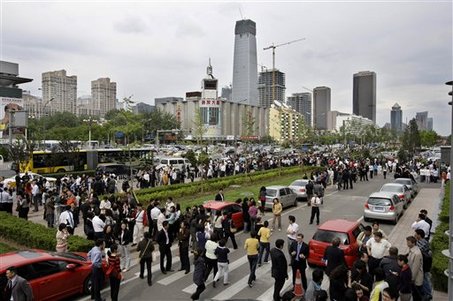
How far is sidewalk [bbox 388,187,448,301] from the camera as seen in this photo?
563 inches

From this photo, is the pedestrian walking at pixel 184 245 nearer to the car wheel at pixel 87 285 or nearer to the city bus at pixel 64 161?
the car wheel at pixel 87 285

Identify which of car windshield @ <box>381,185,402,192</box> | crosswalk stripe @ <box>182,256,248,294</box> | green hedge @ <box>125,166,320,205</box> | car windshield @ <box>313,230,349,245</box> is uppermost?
car windshield @ <box>381,185,402,192</box>

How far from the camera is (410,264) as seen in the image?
8812 millimetres

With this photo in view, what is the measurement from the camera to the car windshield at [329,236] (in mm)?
11398

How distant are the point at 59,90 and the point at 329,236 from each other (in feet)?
521

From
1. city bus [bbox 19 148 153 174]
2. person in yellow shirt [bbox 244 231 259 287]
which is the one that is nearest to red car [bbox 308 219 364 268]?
person in yellow shirt [bbox 244 231 259 287]

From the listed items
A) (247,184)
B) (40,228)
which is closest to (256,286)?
(40,228)

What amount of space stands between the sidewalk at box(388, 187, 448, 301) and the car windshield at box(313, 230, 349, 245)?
105 inches

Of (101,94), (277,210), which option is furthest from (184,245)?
(101,94)

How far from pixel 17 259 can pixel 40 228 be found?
5.87 meters

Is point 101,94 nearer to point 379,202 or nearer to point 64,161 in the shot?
point 64,161

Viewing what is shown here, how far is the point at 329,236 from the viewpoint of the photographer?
11680 millimetres

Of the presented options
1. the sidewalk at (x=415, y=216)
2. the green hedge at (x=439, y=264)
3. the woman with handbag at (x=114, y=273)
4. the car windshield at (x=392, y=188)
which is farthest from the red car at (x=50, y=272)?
the car windshield at (x=392, y=188)

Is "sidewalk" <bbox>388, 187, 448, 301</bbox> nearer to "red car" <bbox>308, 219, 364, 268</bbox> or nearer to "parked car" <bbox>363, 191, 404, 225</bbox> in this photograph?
"parked car" <bbox>363, 191, 404, 225</bbox>
